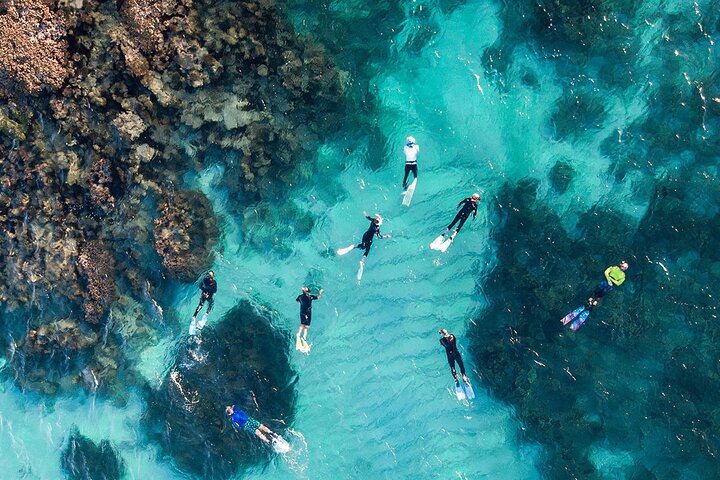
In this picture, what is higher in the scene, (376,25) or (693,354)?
(376,25)

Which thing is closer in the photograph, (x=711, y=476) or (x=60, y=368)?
(x=711, y=476)

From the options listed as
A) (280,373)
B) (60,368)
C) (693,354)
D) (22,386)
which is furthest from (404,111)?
(22,386)

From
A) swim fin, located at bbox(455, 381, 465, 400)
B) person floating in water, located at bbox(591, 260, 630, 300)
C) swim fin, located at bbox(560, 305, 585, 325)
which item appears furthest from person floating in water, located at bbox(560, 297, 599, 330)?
swim fin, located at bbox(455, 381, 465, 400)

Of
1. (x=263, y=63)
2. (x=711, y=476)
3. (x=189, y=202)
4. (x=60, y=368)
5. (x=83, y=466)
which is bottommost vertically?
(x=711, y=476)

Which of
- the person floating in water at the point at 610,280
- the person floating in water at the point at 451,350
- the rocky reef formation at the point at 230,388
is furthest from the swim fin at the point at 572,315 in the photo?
the rocky reef formation at the point at 230,388

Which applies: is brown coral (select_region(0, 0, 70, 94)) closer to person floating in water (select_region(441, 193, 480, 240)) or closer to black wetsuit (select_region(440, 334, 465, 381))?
person floating in water (select_region(441, 193, 480, 240))

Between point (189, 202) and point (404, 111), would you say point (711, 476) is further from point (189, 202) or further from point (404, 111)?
point (189, 202)
